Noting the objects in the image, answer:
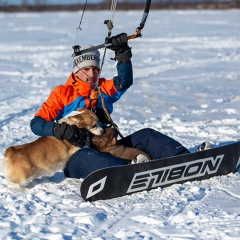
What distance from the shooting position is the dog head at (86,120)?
4.71 metres

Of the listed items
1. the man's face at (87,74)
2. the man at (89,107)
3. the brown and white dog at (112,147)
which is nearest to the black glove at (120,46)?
the man at (89,107)

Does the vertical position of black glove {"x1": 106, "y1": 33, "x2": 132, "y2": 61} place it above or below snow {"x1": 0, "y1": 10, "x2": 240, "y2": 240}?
above

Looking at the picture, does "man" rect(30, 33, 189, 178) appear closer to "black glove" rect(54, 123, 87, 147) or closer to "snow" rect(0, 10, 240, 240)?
"black glove" rect(54, 123, 87, 147)

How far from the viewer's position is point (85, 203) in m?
4.14

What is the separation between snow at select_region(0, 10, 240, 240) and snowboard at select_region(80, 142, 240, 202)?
0.06 meters

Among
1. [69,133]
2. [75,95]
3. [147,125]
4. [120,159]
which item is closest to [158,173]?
[120,159]

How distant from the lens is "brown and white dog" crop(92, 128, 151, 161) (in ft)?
15.7

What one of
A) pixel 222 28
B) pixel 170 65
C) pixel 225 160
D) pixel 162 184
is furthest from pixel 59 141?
pixel 222 28

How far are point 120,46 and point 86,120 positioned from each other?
728 millimetres

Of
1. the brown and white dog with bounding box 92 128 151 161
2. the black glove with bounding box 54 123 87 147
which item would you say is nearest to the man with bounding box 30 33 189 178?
the black glove with bounding box 54 123 87 147

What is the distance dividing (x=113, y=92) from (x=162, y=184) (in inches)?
44.4

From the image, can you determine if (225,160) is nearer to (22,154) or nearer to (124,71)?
(124,71)

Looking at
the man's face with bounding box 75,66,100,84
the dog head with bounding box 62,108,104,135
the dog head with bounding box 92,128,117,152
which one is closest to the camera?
the dog head with bounding box 62,108,104,135

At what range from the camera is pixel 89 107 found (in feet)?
16.4
